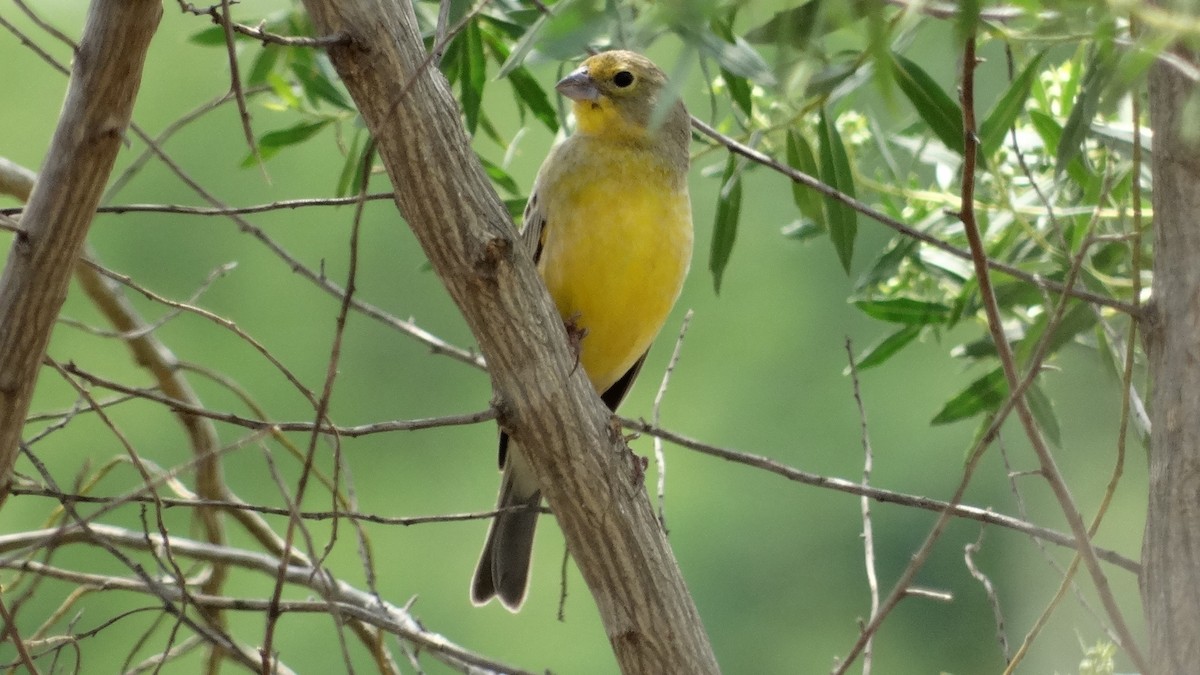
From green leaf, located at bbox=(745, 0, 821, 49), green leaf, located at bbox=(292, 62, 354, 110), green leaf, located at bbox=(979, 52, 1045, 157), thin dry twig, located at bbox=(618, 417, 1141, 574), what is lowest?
thin dry twig, located at bbox=(618, 417, 1141, 574)

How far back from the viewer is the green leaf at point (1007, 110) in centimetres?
216

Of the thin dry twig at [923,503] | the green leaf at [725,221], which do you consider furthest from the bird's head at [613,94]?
the thin dry twig at [923,503]

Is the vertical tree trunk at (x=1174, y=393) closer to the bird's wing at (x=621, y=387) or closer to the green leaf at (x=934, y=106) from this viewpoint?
the green leaf at (x=934, y=106)

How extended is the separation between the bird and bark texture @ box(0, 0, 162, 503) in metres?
1.07

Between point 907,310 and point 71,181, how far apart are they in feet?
5.94

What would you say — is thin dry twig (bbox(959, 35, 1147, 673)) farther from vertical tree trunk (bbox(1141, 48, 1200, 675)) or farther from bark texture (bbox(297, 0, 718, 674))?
bark texture (bbox(297, 0, 718, 674))

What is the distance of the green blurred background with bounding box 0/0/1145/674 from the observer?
6.83m

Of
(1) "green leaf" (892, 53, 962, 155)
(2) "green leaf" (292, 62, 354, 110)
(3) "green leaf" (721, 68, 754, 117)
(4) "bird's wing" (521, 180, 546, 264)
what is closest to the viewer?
(1) "green leaf" (892, 53, 962, 155)

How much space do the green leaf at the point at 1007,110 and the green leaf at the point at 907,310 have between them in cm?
53

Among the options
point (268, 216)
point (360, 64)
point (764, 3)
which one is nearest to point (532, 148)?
point (268, 216)

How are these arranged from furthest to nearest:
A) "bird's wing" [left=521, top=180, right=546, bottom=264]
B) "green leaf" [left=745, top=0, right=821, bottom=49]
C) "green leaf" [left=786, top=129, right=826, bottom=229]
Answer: "bird's wing" [left=521, top=180, right=546, bottom=264]
"green leaf" [left=786, top=129, right=826, bottom=229]
"green leaf" [left=745, top=0, right=821, bottom=49]

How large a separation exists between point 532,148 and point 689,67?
6525 mm

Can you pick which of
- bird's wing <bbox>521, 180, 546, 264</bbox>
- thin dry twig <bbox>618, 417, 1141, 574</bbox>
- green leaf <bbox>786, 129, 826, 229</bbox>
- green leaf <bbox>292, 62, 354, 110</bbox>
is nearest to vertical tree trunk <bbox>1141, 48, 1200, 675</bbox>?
thin dry twig <bbox>618, 417, 1141, 574</bbox>

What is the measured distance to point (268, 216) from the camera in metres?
7.55
